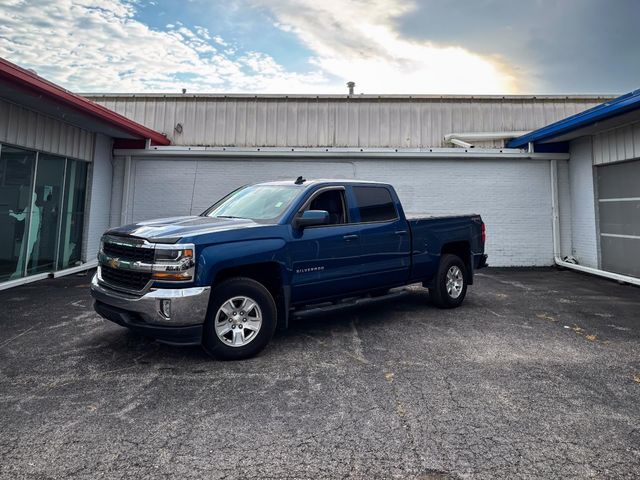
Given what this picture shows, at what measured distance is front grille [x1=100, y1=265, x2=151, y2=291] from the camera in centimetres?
385

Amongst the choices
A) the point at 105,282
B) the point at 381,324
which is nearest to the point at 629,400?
the point at 381,324

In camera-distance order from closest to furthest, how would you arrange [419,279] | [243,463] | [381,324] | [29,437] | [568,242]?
1. [243,463]
2. [29,437]
3. [381,324]
4. [419,279]
5. [568,242]

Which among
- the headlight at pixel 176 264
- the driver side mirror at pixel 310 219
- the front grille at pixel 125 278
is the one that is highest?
the driver side mirror at pixel 310 219

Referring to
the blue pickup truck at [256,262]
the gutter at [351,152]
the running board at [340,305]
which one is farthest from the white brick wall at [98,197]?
the running board at [340,305]

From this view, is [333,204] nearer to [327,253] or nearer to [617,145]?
[327,253]

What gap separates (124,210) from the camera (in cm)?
1176

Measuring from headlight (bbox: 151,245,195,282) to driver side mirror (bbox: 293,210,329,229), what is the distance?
130 centimetres

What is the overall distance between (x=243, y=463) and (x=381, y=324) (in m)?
3.46

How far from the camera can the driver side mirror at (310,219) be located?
438 cm

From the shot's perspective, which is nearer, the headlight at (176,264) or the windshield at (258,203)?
the headlight at (176,264)

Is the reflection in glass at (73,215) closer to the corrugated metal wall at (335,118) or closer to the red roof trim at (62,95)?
the red roof trim at (62,95)

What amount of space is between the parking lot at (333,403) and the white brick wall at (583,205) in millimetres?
6272

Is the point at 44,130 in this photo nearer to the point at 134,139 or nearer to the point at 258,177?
the point at 134,139

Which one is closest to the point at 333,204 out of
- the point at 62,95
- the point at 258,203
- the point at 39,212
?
the point at 258,203
